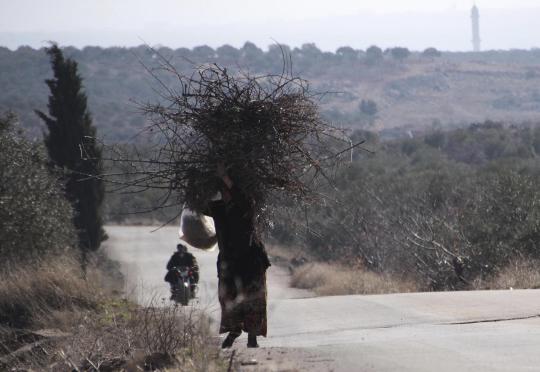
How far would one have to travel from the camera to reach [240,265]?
9.02m

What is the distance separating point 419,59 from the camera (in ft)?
602

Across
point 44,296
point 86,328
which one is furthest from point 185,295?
point 86,328

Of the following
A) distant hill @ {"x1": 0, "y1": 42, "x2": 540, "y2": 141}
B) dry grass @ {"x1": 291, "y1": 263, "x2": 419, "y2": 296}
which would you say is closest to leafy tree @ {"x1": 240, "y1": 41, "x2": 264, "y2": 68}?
distant hill @ {"x1": 0, "y1": 42, "x2": 540, "y2": 141}

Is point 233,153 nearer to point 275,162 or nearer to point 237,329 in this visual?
point 275,162

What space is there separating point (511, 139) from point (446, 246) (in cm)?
4692

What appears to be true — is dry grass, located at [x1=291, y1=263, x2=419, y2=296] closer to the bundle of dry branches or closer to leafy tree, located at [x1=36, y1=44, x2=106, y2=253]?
leafy tree, located at [x1=36, y1=44, x2=106, y2=253]

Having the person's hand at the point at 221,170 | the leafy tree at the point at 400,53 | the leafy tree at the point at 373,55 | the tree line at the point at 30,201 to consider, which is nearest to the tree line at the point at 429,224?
the person's hand at the point at 221,170

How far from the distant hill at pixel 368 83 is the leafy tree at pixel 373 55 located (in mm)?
226

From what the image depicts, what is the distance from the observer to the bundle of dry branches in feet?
28.9

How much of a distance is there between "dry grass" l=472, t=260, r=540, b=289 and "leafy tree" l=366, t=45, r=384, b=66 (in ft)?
523

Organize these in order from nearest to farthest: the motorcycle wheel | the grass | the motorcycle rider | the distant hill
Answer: the grass < the motorcycle wheel < the motorcycle rider < the distant hill

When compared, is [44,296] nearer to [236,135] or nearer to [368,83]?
[236,135]

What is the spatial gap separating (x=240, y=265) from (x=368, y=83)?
6130 inches

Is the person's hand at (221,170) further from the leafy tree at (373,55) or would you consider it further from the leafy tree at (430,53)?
the leafy tree at (430,53)
